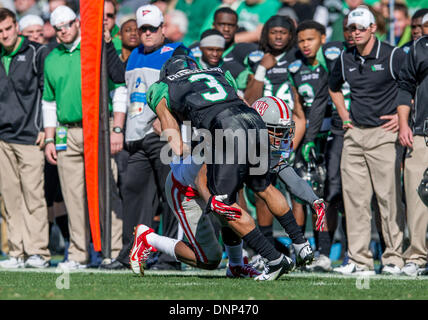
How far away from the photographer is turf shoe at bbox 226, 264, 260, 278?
7293 millimetres

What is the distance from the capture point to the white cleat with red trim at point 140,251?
729cm

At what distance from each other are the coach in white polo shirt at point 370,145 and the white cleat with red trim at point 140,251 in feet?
6.56

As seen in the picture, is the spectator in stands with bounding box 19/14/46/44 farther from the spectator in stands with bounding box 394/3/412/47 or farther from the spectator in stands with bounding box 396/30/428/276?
the spectator in stands with bounding box 396/30/428/276

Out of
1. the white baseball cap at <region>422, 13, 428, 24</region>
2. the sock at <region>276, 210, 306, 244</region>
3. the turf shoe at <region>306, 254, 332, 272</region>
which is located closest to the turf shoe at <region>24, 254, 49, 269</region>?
the turf shoe at <region>306, 254, 332, 272</region>

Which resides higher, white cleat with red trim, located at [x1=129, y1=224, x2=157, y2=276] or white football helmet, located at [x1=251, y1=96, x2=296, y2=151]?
white football helmet, located at [x1=251, y1=96, x2=296, y2=151]

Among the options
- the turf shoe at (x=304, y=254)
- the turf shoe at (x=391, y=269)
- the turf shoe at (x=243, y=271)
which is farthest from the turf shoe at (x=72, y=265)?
the turf shoe at (x=391, y=269)

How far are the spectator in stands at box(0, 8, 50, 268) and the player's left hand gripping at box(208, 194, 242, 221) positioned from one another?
3275mm

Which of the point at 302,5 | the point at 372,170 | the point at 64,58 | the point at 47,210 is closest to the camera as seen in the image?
the point at 372,170

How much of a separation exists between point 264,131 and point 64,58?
3115 mm

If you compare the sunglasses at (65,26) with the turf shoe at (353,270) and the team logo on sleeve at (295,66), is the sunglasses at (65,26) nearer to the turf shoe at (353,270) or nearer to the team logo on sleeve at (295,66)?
the team logo on sleeve at (295,66)

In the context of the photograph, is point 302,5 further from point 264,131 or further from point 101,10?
point 264,131

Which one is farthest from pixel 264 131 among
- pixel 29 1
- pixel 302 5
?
pixel 29 1

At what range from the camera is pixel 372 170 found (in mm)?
8453
